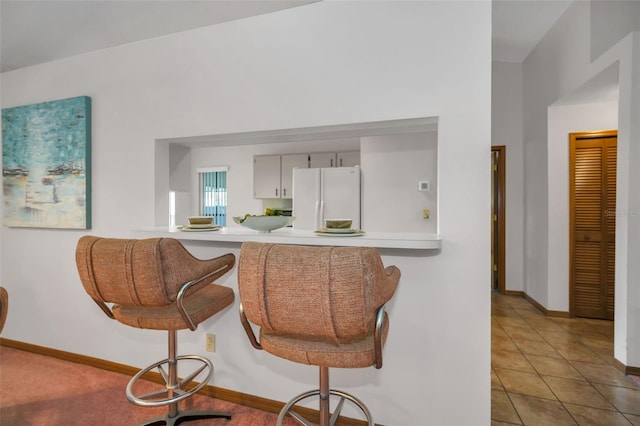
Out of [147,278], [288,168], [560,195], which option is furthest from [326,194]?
[560,195]

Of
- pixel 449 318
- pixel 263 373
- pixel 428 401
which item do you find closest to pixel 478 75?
pixel 449 318

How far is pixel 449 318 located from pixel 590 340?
2.34 metres

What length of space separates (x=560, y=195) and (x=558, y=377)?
6.65 ft

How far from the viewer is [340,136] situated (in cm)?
198

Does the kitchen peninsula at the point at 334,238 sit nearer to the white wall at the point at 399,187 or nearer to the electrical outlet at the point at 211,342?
the white wall at the point at 399,187

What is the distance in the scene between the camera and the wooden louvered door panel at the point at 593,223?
3406 mm

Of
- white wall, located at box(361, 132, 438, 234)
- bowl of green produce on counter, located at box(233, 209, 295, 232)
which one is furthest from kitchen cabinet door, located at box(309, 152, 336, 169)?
bowl of green produce on counter, located at box(233, 209, 295, 232)

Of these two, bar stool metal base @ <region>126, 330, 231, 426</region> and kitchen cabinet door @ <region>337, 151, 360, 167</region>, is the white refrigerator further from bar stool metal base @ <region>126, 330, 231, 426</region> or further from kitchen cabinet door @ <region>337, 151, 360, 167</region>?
bar stool metal base @ <region>126, 330, 231, 426</region>

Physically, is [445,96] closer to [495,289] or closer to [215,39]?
[215,39]

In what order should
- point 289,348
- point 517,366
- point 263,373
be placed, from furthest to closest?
point 517,366, point 263,373, point 289,348

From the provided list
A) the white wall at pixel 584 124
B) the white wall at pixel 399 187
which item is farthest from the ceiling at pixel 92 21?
the white wall at pixel 584 124

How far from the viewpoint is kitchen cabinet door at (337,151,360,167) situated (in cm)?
219

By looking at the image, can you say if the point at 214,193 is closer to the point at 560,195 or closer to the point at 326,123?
the point at 326,123

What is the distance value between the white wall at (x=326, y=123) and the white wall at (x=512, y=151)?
3.35 metres
